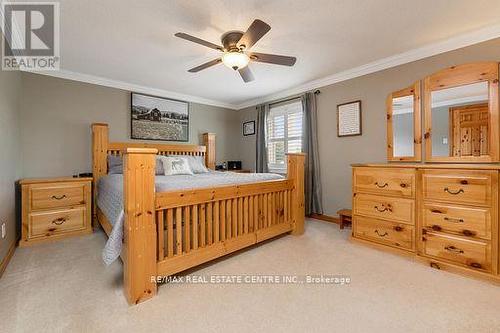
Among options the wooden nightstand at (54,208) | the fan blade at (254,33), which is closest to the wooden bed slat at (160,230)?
the fan blade at (254,33)

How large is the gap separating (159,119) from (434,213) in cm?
420

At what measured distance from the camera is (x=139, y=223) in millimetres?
1681

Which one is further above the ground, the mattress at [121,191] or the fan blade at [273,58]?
the fan blade at [273,58]

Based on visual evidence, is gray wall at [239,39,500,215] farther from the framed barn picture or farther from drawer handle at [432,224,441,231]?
the framed barn picture

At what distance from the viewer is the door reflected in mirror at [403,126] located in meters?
2.91

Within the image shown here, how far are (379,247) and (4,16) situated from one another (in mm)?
4261

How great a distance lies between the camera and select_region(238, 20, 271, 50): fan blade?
5.79ft

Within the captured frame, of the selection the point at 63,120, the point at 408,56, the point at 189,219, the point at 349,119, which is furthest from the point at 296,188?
the point at 63,120

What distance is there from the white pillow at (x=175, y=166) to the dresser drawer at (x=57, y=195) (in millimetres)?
1074

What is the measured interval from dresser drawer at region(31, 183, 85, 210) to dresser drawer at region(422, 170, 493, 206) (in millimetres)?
4029

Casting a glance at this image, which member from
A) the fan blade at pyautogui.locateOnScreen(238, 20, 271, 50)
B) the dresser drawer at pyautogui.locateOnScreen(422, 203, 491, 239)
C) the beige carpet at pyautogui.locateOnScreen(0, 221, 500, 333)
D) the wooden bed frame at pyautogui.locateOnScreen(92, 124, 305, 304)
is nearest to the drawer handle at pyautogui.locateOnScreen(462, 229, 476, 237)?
the dresser drawer at pyautogui.locateOnScreen(422, 203, 491, 239)

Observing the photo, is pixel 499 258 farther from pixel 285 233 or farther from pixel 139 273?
pixel 139 273

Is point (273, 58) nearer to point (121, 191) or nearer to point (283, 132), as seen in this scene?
point (121, 191)

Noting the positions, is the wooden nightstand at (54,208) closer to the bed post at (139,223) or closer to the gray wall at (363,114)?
the bed post at (139,223)
